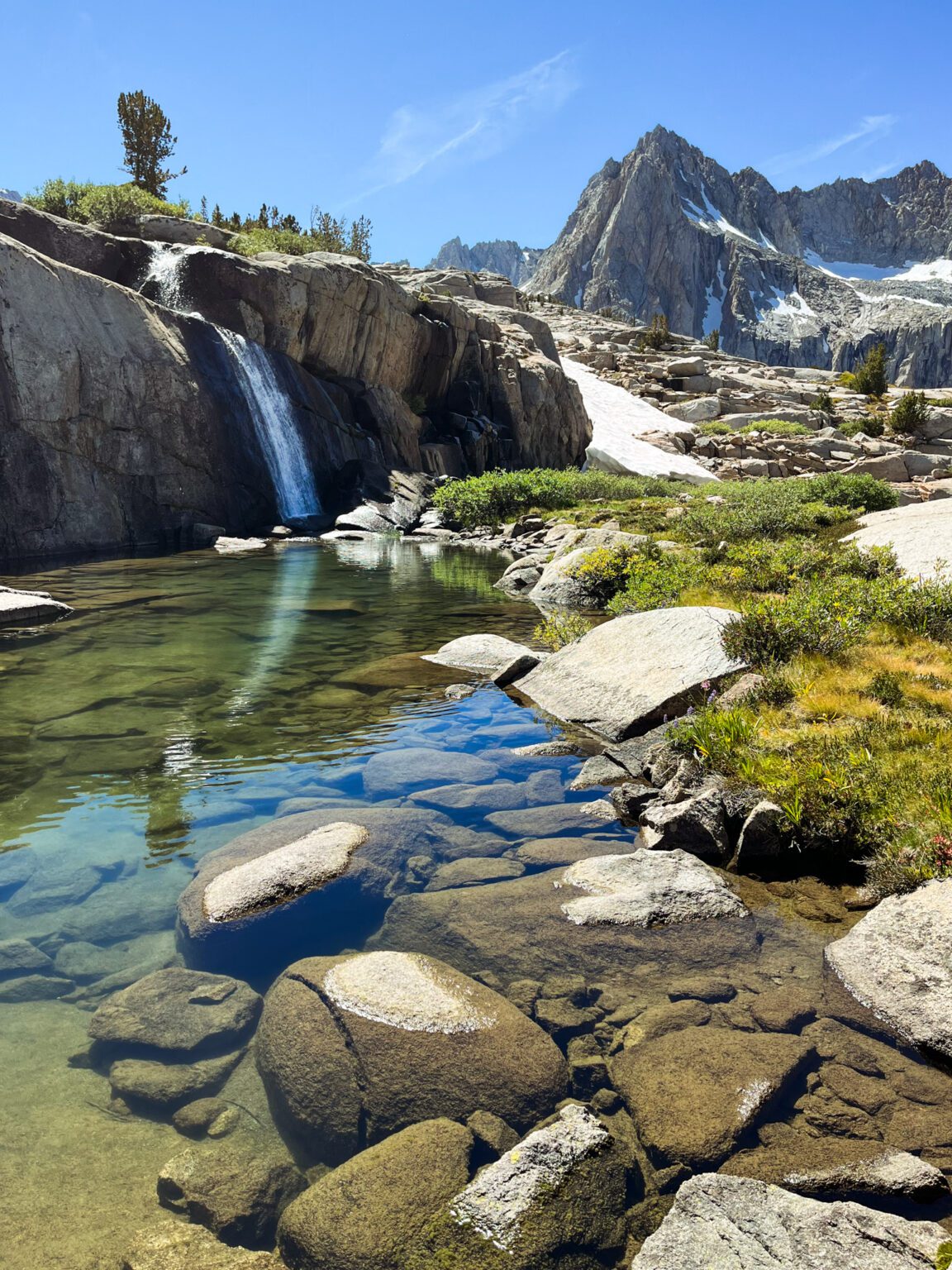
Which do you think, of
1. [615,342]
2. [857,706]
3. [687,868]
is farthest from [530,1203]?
[615,342]

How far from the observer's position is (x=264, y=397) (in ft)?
116

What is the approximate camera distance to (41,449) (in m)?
25.2

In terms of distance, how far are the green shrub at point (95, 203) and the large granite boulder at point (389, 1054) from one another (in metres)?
44.1

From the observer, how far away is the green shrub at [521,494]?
36.5 meters

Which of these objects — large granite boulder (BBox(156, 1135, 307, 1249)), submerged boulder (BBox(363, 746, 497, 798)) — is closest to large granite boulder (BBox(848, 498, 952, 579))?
submerged boulder (BBox(363, 746, 497, 798))

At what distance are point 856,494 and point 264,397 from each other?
25.0m

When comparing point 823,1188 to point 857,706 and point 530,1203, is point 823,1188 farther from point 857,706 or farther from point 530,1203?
point 857,706

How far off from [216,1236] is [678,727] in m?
5.72

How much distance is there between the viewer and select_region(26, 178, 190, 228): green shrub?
39219mm

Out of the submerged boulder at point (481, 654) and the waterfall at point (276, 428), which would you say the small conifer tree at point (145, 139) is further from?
the submerged boulder at point (481, 654)

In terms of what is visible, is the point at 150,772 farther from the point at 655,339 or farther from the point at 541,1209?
the point at 655,339

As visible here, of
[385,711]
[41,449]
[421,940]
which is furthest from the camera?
[41,449]

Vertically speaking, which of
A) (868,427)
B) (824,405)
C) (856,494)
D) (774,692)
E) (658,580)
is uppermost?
(824,405)

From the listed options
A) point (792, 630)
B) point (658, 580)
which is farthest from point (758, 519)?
point (792, 630)
